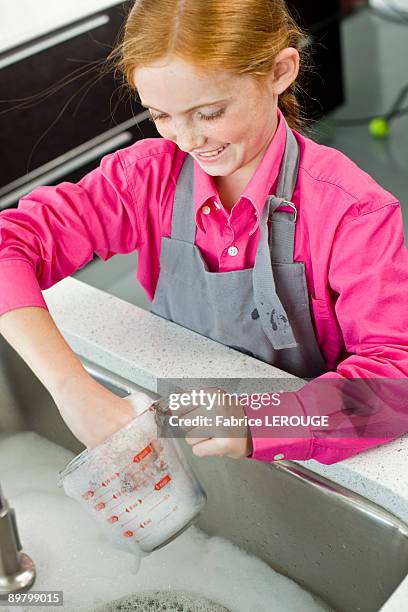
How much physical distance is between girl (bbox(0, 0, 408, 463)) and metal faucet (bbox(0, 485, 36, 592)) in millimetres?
125

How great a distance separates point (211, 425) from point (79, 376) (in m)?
0.17

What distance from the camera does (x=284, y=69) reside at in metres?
1.13

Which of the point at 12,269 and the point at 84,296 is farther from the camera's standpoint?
the point at 84,296

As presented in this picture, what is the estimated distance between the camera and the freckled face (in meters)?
1.01

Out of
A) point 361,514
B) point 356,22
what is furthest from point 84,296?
point 356,22

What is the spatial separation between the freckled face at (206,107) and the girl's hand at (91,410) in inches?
12.5

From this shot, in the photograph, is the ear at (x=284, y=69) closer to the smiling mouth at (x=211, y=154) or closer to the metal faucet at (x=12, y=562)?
the smiling mouth at (x=211, y=154)

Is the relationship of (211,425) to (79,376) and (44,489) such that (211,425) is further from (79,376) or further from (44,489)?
(44,489)

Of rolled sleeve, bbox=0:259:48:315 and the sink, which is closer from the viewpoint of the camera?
the sink

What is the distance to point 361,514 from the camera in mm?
1033

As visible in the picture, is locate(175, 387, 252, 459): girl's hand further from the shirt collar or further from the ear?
the ear

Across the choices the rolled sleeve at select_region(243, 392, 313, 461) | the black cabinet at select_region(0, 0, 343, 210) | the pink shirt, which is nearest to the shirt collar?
the pink shirt

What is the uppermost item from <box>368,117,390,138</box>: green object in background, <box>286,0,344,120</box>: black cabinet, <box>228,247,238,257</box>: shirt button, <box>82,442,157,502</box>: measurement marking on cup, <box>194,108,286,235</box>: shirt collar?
<box>194,108,286,235</box>: shirt collar

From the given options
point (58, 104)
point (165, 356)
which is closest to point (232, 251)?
point (165, 356)
